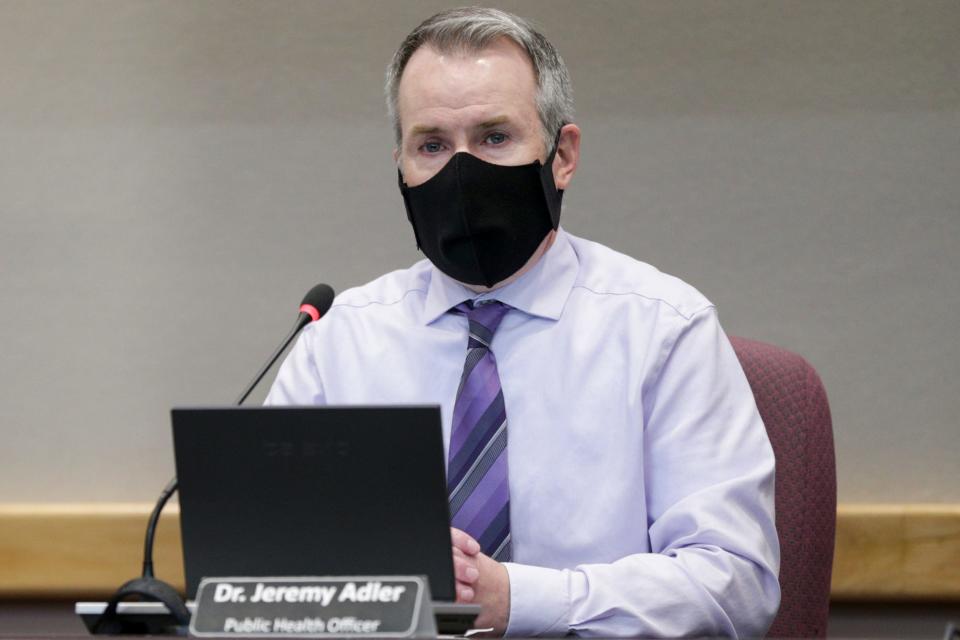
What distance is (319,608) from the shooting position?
1.03 metres

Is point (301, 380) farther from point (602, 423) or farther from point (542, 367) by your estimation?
point (602, 423)

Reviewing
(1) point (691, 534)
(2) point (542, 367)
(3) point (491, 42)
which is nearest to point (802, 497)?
(1) point (691, 534)

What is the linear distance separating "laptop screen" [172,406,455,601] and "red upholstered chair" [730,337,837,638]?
2.63ft

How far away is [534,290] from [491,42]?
38cm

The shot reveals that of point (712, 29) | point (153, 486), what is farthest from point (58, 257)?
point (712, 29)

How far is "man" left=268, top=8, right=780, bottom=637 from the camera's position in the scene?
156 cm

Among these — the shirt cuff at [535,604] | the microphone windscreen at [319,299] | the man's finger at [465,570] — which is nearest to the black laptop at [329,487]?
the man's finger at [465,570]

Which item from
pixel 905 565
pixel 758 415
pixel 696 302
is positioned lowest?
pixel 905 565

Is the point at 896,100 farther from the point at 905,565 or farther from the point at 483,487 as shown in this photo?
the point at 483,487

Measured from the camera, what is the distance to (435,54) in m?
1.73

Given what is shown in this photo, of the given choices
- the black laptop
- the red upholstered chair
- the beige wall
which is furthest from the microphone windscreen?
the beige wall

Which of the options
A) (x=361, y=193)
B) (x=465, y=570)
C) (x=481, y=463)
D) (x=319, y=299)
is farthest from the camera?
(x=361, y=193)

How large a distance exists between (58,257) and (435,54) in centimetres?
135

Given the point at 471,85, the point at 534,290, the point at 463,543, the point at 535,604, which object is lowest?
the point at 535,604
